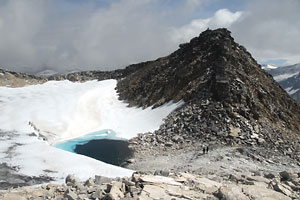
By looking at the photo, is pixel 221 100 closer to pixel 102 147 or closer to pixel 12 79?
pixel 102 147

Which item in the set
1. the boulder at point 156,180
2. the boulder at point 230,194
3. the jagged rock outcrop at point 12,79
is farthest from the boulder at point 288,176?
the jagged rock outcrop at point 12,79

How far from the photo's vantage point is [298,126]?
3033 centimetres

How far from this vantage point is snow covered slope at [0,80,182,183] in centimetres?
1609

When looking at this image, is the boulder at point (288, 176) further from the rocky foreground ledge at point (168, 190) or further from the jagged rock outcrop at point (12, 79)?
the jagged rock outcrop at point (12, 79)

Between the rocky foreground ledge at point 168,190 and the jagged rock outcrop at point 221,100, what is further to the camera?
the jagged rock outcrop at point 221,100

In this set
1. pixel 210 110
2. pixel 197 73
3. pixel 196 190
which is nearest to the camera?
pixel 196 190

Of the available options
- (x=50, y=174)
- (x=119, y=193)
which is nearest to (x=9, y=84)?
(x=50, y=174)

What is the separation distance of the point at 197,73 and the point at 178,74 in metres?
3.58

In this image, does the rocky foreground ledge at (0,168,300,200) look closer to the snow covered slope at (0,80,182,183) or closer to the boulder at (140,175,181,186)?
the boulder at (140,175,181,186)

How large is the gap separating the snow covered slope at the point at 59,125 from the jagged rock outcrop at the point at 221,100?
3338 millimetres

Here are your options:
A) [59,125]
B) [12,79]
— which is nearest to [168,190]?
[59,125]

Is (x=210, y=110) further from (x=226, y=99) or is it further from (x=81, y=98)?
(x=81, y=98)

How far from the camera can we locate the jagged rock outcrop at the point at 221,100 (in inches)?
949

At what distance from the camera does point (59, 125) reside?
29.9 m
